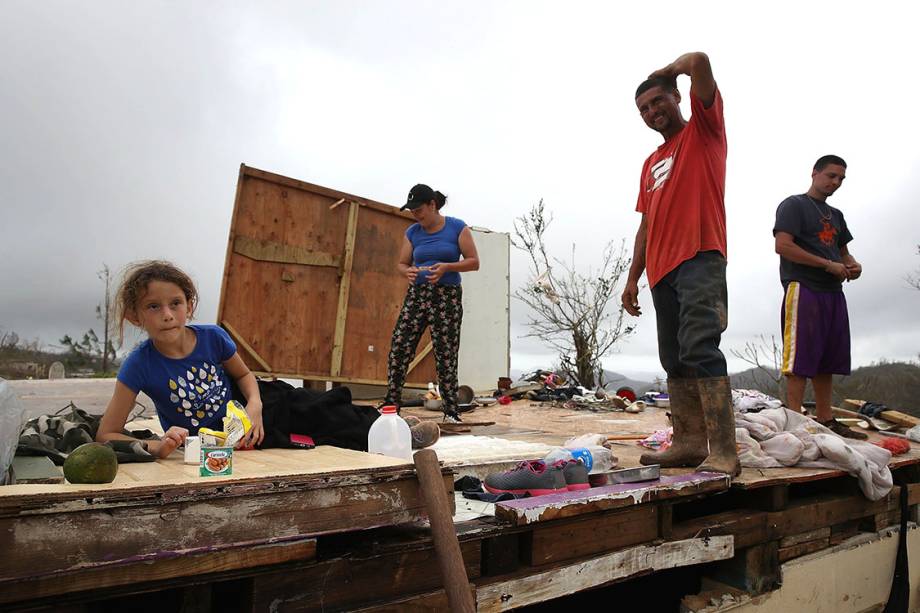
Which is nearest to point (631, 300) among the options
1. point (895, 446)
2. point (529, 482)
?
point (529, 482)

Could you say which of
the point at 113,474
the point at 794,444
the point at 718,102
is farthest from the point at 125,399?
the point at 794,444

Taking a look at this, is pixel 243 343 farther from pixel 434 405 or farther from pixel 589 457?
pixel 589 457

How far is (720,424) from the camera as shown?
2.70 metres

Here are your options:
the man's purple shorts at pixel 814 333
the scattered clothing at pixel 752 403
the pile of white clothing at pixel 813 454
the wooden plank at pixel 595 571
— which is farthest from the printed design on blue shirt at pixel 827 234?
the wooden plank at pixel 595 571

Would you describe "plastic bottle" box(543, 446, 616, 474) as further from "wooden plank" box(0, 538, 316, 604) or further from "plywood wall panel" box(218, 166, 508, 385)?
"plywood wall panel" box(218, 166, 508, 385)

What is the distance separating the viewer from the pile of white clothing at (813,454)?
309cm

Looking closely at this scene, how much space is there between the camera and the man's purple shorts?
4.28 meters

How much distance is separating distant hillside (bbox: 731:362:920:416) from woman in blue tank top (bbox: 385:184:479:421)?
30.7 ft

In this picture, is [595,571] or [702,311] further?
[702,311]

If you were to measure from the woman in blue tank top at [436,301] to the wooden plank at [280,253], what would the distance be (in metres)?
2.66

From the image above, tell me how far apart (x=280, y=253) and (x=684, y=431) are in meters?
5.03

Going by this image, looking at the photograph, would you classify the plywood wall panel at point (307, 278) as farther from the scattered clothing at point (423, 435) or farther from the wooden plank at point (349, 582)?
the wooden plank at point (349, 582)

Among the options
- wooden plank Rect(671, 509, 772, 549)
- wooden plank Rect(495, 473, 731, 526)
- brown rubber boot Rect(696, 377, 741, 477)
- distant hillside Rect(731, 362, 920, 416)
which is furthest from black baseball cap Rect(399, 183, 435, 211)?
distant hillside Rect(731, 362, 920, 416)

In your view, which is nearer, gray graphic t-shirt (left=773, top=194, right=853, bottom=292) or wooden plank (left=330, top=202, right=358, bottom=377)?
gray graphic t-shirt (left=773, top=194, right=853, bottom=292)
